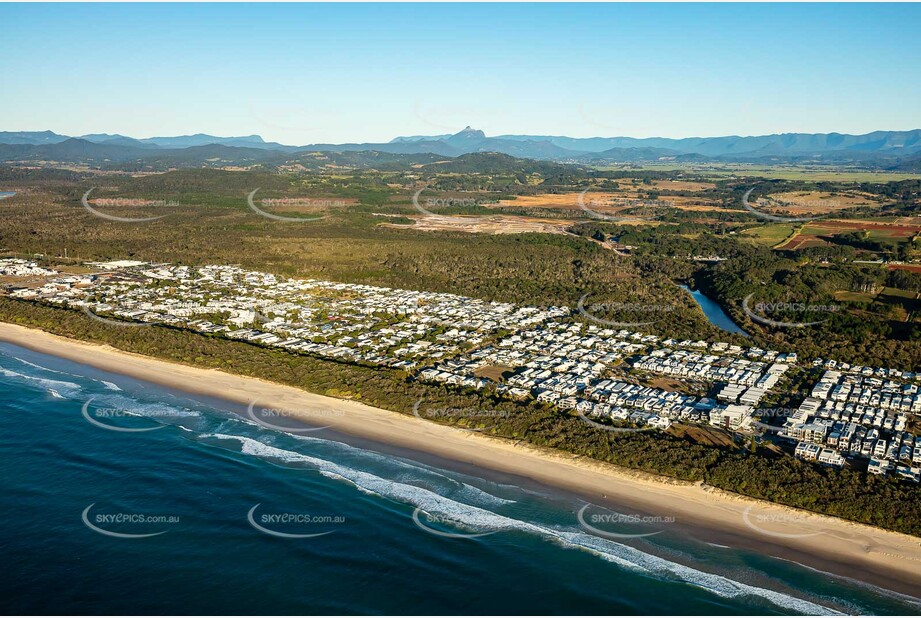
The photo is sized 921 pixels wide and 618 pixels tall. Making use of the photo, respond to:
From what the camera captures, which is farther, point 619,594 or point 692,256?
point 692,256

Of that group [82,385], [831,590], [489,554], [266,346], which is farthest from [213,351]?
[831,590]

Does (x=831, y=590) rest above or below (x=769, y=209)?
below

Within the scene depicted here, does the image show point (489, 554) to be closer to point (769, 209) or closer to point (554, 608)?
point (554, 608)

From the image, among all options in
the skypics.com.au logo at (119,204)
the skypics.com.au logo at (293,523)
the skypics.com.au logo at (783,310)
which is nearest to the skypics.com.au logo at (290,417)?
the skypics.com.au logo at (293,523)

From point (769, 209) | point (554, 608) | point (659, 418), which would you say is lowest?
point (554, 608)

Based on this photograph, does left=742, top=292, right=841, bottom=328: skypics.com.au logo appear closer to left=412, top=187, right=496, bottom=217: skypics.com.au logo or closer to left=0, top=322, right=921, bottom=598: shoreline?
left=0, top=322, right=921, bottom=598: shoreline

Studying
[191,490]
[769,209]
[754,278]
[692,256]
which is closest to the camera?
[191,490]

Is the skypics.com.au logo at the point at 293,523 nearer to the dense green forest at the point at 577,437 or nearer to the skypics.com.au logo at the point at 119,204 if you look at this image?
the dense green forest at the point at 577,437

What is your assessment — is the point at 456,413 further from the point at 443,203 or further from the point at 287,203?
the point at 443,203
